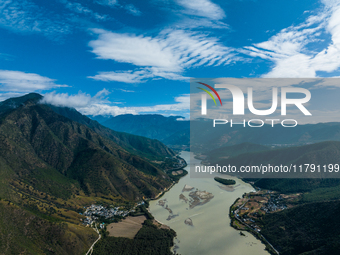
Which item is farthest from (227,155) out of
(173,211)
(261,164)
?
(173,211)

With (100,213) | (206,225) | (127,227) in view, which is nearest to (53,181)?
(100,213)

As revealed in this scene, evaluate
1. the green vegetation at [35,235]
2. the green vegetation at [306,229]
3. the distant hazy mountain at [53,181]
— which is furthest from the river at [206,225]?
the green vegetation at [35,235]

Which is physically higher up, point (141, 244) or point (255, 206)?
point (255, 206)

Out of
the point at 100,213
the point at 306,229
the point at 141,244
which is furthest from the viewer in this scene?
the point at 100,213

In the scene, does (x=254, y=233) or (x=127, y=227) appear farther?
(x=127, y=227)

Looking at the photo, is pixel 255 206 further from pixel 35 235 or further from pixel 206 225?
pixel 35 235

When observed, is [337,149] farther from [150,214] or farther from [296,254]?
[150,214]

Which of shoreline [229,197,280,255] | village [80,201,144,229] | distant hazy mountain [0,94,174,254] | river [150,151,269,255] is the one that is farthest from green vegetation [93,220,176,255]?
shoreline [229,197,280,255]
